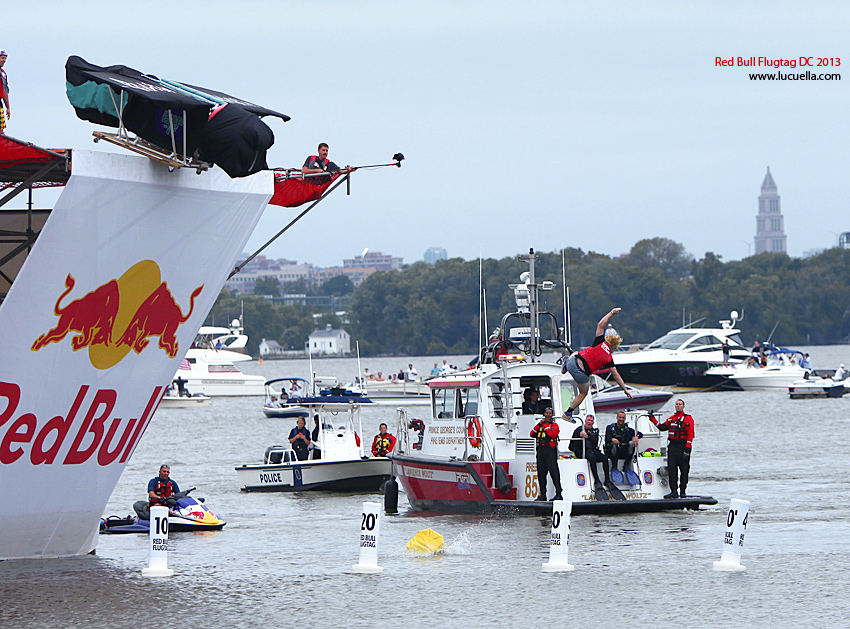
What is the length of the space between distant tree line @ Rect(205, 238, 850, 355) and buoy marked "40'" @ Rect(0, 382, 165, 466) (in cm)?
13190

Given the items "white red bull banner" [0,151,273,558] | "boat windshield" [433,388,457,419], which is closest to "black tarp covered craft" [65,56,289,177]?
"white red bull banner" [0,151,273,558]

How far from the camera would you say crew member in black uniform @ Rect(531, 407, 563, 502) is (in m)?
21.9

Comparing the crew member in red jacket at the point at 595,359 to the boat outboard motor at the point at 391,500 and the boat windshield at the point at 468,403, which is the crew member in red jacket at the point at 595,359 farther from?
the boat outboard motor at the point at 391,500

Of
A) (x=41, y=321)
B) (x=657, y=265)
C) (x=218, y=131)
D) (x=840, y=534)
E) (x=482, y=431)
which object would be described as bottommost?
(x=840, y=534)

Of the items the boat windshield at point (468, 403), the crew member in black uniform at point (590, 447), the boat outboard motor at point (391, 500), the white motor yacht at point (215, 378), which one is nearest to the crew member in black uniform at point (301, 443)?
the boat outboard motor at point (391, 500)

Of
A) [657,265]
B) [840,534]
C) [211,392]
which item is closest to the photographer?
[840,534]

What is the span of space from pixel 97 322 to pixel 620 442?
395 inches

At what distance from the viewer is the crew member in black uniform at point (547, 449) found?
21.9 metres

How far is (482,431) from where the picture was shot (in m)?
23.6

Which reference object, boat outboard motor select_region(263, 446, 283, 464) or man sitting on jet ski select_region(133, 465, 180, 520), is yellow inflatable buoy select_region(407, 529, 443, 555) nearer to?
man sitting on jet ski select_region(133, 465, 180, 520)

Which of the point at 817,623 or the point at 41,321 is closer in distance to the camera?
the point at 817,623

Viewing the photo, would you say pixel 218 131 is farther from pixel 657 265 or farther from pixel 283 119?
pixel 657 265

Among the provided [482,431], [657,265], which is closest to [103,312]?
[482,431]

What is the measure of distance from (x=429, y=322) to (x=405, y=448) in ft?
457
